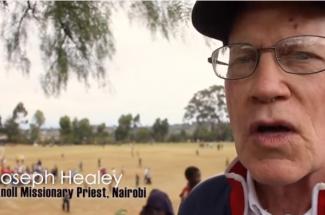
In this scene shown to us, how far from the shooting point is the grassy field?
597 cm

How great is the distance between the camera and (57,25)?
2.86m

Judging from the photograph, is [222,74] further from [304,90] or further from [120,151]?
[120,151]

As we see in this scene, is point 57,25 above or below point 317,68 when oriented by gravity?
above

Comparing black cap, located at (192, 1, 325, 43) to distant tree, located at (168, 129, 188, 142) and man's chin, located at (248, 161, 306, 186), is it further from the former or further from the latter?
distant tree, located at (168, 129, 188, 142)

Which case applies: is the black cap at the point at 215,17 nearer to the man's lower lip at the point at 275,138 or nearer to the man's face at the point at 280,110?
the man's face at the point at 280,110

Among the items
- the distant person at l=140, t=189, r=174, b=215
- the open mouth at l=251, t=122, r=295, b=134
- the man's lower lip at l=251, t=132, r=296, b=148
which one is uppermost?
the open mouth at l=251, t=122, r=295, b=134

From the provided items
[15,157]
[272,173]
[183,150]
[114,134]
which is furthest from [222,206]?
[183,150]

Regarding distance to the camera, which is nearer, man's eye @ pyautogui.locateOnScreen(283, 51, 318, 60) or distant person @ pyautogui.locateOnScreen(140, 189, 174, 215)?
man's eye @ pyautogui.locateOnScreen(283, 51, 318, 60)

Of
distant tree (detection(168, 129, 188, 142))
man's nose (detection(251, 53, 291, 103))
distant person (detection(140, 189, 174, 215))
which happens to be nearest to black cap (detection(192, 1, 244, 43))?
man's nose (detection(251, 53, 291, 103))

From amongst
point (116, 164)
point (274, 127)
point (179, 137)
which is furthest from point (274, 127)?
point (179, 137)

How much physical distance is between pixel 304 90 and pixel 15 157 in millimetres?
9249

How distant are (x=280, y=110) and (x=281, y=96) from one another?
17 millimetres

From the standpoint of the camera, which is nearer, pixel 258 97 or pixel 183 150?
pixel 258 97

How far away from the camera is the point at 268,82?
56 cm
